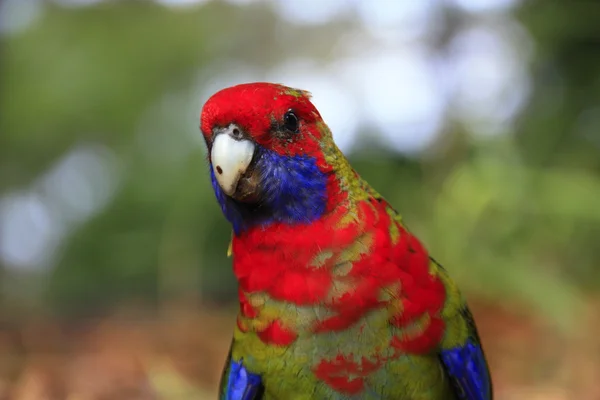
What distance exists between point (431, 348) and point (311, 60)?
3410 mm

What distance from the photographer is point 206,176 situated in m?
4.23

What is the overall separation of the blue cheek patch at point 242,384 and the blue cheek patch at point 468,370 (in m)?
0.40

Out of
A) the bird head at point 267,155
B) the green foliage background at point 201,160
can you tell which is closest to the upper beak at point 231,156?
the bird head at point 267,155

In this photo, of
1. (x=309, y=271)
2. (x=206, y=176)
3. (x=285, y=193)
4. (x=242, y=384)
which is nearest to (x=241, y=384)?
(x=242, y=384)

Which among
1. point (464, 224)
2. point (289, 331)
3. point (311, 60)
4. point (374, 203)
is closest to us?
point (289, 331)

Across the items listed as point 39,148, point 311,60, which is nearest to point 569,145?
point 311,60

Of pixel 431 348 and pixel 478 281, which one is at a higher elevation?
pixel 431 348

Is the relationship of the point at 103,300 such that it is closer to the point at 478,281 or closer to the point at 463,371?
the point at 478,281

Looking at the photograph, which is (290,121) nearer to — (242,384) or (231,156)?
(231,156)

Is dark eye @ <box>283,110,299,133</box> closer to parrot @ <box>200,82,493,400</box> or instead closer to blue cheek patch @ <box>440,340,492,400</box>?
parrot @ <box>200,82,493,400</box>

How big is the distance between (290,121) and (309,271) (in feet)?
0.99

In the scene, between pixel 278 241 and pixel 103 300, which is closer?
pixel 278 241

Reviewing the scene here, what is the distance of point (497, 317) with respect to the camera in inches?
121

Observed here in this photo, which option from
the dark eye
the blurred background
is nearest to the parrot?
the dark eye
